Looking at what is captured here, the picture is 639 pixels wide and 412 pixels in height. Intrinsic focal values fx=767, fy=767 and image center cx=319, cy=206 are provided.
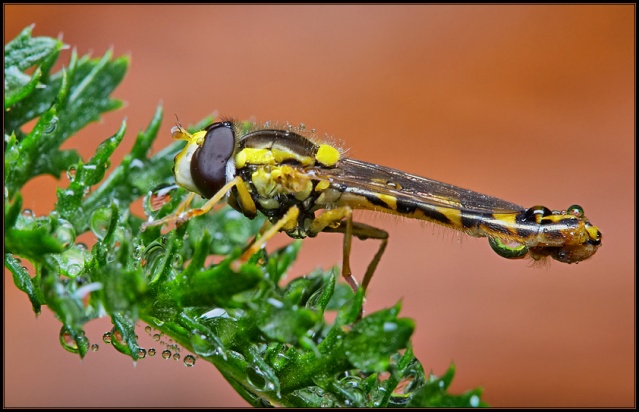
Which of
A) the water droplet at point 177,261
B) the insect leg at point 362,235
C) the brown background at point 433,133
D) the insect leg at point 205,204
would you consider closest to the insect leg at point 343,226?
the insect leg at point 362,235

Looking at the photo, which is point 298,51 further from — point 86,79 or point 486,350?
point 86,79

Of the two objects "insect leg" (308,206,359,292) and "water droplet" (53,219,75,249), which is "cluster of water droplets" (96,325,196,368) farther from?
"insect leg" (308,206,359,292)

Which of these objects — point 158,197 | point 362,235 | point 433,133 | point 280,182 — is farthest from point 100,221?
point 433,133

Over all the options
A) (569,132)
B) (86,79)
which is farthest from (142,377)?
(569,132)

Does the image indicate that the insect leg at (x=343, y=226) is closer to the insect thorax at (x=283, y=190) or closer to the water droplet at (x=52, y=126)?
the insect thorax at (x=283, y=190)

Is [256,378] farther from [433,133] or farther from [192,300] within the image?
[433,133]

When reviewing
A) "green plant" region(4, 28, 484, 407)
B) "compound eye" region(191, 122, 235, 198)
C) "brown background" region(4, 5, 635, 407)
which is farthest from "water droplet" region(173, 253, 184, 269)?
"brown background" region(4, 5, 635, 407)
